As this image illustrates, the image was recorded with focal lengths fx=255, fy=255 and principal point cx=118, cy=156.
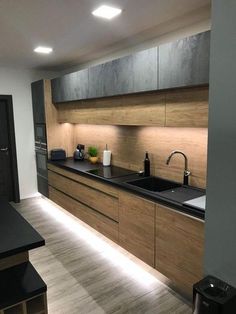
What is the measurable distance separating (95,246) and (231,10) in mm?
2942

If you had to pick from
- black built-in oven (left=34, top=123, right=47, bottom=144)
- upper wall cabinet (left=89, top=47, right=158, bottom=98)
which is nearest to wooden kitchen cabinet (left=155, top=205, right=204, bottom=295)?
upper wall cabinet (left=89, top=47, right=158, bottom=98)

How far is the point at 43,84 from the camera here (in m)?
4.44

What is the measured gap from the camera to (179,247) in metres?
2.23

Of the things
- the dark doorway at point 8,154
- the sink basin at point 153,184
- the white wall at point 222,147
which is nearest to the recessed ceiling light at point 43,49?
the dark doorway at point 8,154

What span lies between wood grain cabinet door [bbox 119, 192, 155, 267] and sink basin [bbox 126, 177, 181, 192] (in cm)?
30

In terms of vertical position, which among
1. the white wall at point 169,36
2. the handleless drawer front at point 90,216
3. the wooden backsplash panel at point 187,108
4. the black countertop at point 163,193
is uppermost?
the white wall at point 169,36

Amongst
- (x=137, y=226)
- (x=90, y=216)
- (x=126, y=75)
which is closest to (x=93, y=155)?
(x=90, y=216)

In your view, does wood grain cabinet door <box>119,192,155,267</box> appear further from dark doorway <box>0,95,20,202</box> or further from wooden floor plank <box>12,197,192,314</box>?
dark doorway <box>0,95,20,202</box>

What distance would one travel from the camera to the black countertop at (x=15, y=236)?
5.19 feet

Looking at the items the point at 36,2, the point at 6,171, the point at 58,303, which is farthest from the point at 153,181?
the point at 6,171

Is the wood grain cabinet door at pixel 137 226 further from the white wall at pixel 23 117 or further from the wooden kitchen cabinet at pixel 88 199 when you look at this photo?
the white wall at pixel 23 117

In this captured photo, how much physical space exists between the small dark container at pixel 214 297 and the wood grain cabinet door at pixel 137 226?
1203 millimetres

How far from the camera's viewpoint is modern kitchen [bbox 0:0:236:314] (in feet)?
4.17

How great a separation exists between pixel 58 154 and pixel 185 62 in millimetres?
2973
